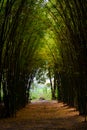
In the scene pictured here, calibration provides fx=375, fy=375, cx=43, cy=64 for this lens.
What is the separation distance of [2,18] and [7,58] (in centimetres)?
189

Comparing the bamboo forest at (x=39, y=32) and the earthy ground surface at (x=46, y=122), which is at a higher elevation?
the bamboo forest at (x=39, y=32)

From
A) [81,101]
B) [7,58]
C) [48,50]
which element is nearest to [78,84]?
[81,101]

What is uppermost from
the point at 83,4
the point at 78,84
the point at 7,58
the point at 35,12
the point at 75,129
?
the point at 35,12

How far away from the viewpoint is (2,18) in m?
10.0

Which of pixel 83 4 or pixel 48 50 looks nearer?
pixel 83 4

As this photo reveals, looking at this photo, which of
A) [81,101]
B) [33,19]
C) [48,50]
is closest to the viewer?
[81,101]

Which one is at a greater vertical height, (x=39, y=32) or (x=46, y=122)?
(x=39, y=32)

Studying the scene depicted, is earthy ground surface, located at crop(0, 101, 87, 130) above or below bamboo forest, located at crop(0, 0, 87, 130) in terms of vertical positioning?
below

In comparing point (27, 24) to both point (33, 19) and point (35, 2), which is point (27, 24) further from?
point (35, 2)

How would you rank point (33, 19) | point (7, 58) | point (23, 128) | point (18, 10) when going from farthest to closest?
point (33, 19)
point (7, 58)
point (18, 10)
point (23, 128)

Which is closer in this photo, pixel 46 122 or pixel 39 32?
pixel 46 122

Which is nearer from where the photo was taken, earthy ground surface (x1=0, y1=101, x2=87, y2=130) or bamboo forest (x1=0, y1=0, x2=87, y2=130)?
earthy ground surface (x1=0, y1=101, x2=87, y2=130)

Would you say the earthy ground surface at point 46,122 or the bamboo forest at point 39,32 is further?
the bamboo forest at point 39,32

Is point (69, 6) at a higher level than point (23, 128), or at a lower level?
higher
